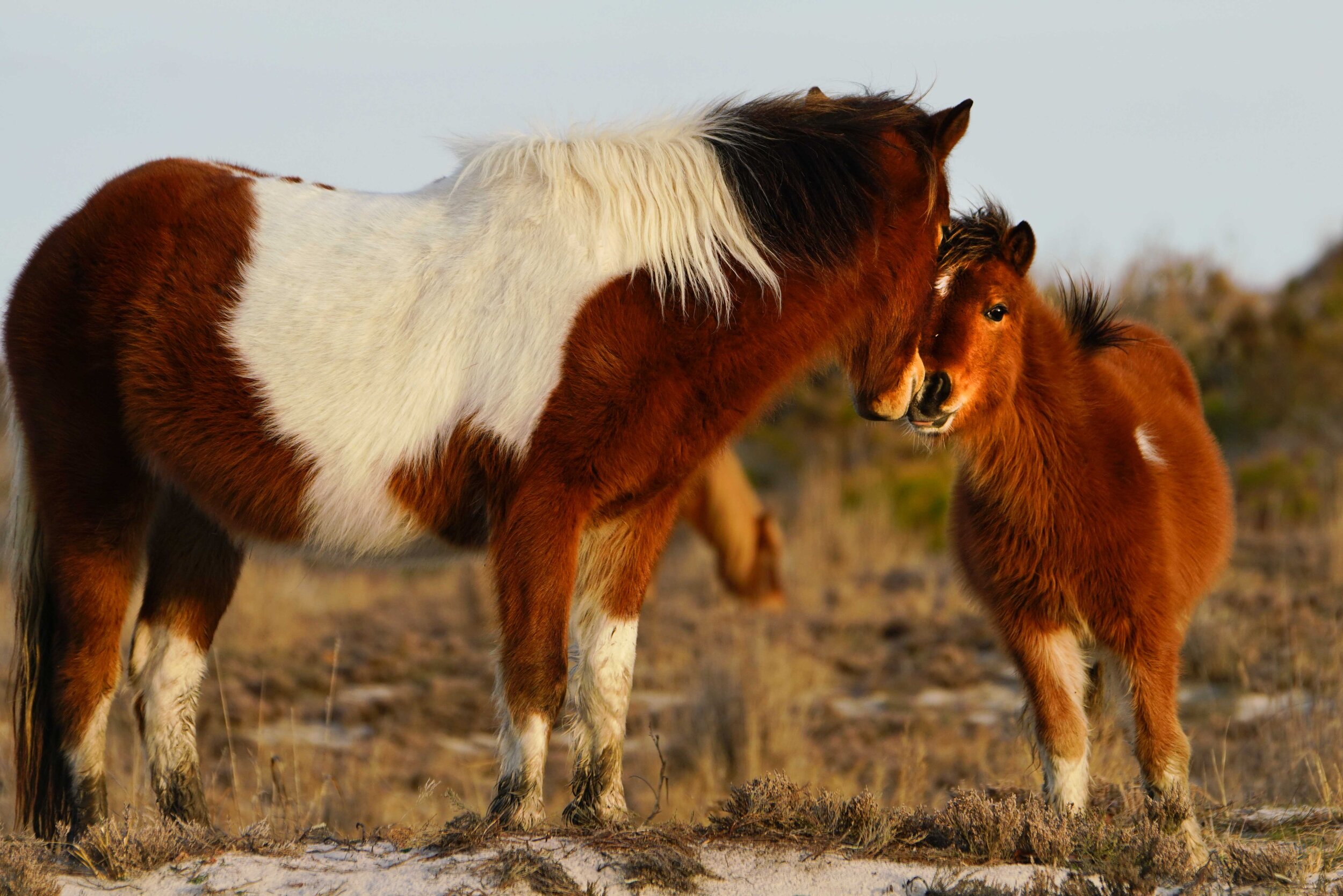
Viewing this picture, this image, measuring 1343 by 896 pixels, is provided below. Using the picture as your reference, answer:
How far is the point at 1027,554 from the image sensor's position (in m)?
4.19

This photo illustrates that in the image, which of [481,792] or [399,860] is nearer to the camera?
[399,860]

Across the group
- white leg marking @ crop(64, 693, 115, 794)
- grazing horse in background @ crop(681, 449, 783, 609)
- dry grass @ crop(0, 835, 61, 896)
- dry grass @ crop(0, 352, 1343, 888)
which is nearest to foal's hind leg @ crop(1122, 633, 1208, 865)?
dry grass @ crop(0, 352, 1343, 888)

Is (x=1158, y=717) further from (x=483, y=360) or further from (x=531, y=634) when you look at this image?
(x=483, y=360)

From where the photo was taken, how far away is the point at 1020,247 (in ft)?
13.8

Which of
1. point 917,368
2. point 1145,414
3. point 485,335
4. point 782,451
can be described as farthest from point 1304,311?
point 485,335

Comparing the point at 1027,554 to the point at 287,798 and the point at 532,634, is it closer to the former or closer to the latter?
the point at 532,634

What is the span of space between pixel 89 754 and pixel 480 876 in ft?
5.73

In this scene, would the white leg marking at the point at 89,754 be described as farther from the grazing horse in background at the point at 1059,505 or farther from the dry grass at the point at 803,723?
the grazing horse in background at the point at 1059,505

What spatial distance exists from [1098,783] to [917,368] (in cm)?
184

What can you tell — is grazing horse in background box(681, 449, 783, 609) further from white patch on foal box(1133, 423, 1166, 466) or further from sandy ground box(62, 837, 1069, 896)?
sandy ground box(62, 837, 1069, 896)

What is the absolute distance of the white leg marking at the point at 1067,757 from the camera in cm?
389

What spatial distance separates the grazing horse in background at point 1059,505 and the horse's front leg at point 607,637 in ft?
3.42

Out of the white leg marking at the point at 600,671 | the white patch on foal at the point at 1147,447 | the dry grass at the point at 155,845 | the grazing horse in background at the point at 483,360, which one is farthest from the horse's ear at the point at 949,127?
the dry grass at the point at 155,845

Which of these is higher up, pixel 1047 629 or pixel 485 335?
pixel 485 335
